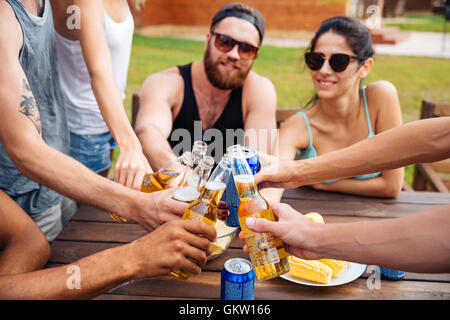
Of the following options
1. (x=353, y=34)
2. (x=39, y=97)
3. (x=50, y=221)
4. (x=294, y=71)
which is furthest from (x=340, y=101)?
(x=294, y=71)

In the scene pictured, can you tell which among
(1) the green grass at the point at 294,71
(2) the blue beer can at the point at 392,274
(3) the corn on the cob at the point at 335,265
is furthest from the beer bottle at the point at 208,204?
(1) the green grass at the point at 294,71

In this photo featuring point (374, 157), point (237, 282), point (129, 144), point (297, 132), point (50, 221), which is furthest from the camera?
point (297, 132)

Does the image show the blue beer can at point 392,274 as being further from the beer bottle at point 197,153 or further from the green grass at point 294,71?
the green grass at point 294,71

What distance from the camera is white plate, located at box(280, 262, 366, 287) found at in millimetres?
1467

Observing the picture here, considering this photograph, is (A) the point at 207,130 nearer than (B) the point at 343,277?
No

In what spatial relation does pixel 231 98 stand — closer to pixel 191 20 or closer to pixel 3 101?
pixel 3 101

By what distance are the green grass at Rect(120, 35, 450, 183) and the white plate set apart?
198 inches

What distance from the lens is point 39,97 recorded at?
80.4 inches

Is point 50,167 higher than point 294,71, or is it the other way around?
point 50,167

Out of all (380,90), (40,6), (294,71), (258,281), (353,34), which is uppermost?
(40,6)

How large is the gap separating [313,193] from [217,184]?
1.16 metres

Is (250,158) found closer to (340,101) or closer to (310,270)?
(310,270)

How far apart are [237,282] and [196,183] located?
15.3 inches
